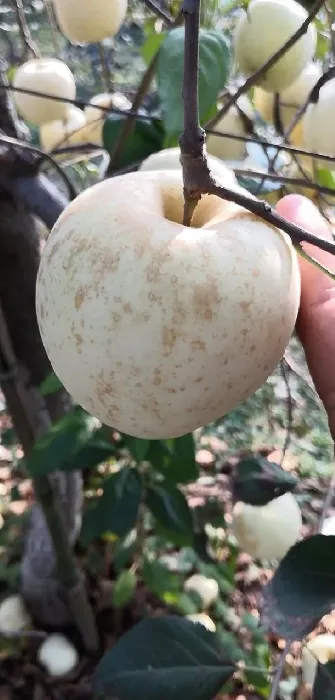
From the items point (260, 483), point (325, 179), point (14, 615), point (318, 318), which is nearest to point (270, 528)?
point (260, 483)

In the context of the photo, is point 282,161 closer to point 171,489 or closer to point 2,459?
point 171,489

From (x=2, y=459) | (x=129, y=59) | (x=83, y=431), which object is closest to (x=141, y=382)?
(x=83, y=431)

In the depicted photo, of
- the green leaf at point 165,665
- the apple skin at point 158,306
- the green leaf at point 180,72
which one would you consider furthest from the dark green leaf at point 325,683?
the green leaf at point 180,72

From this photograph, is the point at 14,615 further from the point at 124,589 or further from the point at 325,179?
the point at 325,179

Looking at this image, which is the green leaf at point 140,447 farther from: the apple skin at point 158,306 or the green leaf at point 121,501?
the apple skin at point 158,306

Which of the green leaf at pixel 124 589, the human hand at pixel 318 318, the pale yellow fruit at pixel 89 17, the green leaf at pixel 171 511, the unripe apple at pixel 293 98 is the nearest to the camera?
the human hand at pixel 318 318
